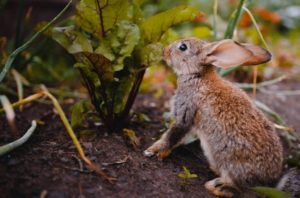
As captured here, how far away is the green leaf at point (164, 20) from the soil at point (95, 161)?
32.3 inches

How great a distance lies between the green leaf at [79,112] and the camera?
3.04m

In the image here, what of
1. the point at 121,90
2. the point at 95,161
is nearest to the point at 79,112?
the point at 121,90

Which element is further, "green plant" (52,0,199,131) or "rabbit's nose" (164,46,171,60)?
"rabbit's nose" (164,46,171,60)

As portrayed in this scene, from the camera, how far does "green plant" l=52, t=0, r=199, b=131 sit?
2818mm

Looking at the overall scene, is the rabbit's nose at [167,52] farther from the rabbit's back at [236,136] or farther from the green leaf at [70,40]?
the green leaf at [70,40]

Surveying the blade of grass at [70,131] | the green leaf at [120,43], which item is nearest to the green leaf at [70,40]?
the green leaf at [120,43]

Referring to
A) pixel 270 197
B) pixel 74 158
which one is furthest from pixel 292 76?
pixel 74 158

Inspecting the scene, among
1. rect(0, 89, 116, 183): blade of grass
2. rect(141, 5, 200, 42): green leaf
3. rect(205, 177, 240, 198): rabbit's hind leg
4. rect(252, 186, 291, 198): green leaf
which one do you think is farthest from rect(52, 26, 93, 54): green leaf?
rect(252, 186, 291, 198): green leaf

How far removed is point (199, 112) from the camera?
302 centimetres

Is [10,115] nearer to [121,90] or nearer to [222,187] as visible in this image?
[121,90]

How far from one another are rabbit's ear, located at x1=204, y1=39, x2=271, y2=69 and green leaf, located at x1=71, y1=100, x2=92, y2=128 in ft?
3.26

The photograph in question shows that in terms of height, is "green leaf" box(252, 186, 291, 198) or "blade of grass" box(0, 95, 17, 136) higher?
"blade of grass" box(0, 95, 17, 136)

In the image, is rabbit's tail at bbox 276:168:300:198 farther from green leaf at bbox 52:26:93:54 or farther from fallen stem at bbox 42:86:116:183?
green leaf at bbox 52:26:93:54

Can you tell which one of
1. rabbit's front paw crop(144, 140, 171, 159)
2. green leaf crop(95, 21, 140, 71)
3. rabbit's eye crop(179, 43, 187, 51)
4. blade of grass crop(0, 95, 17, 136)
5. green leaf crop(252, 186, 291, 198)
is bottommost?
green leaf crop(252, 186, 291, 198)
